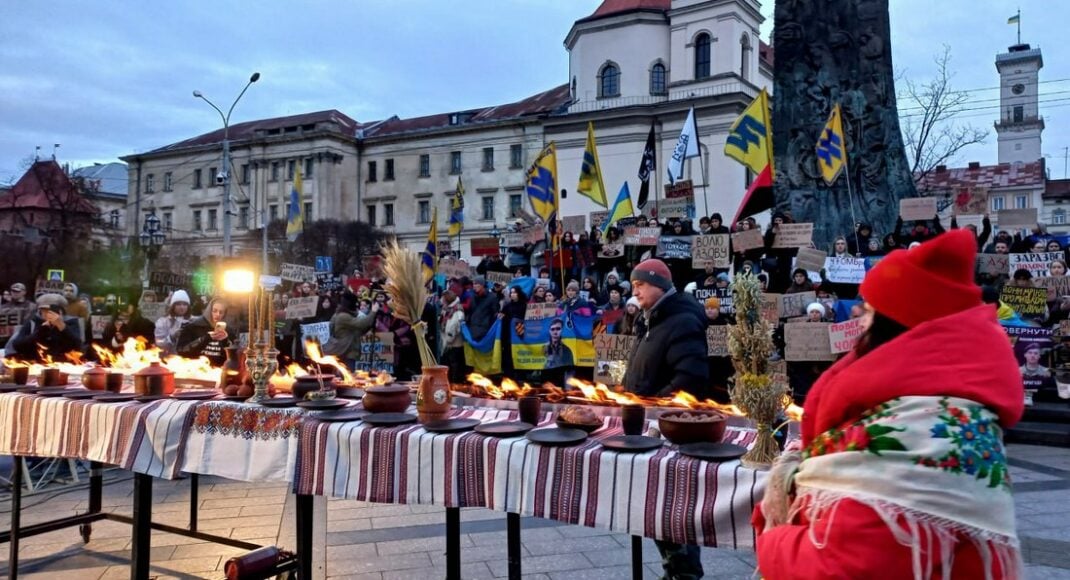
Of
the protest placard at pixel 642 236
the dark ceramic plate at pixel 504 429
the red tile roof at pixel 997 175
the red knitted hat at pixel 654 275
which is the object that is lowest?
the dark ceramic plate at pixel 504 429

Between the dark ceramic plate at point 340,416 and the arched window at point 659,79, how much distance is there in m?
48.5

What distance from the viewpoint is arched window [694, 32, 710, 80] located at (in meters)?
48.3

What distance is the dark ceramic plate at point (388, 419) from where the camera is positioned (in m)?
3.51

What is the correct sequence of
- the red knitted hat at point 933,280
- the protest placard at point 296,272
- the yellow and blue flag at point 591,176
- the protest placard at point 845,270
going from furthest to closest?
the yellow and blue flag at point 591,176
the protest placard at point 296,272
the protest placard at point 845,270
the red knitted hat at point 933,280

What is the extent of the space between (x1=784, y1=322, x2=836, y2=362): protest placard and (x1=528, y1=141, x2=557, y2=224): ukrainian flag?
20.2 ft

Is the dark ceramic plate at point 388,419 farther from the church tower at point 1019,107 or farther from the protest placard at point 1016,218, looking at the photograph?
the church tower at point 1019,107

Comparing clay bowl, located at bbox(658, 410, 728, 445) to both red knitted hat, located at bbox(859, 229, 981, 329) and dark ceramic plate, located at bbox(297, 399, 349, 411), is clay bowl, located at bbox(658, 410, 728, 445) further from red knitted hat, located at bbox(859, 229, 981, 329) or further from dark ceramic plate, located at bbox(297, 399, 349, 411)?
dark ceramic plate, located at bbox(297, 399, 349, 411)

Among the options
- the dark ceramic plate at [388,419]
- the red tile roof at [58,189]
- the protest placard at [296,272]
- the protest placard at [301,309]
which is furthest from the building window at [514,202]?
the dark ceramic plate at [388,419]

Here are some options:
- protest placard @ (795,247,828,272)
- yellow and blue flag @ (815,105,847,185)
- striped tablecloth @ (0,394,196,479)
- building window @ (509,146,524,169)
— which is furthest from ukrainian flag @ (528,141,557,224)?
building window @ (509,146,524,169)

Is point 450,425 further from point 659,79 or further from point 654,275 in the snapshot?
point 659,79

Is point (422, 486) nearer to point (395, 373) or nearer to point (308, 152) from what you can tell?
point (395, 373)

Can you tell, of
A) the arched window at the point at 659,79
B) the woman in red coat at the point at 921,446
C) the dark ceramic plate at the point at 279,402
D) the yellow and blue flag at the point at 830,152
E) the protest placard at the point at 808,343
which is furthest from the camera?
the arched window at the point at 659,79

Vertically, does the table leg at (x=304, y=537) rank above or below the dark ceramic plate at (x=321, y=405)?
below

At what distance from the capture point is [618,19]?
4969 centimetres
